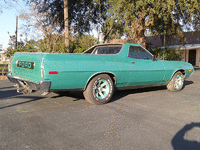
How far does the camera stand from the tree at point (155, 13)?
12344mm

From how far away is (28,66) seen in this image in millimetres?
4871

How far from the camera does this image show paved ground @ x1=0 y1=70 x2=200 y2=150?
3039 mm

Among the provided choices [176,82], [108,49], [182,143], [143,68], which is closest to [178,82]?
[176,82]

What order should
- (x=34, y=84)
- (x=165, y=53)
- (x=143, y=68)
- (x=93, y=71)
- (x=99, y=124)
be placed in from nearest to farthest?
(x=99, y=124)
(x=34, y=84)
(x=93, y=71)
(x=143, y=68)
(x=165, y=53)

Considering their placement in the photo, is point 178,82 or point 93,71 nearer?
point 93,71

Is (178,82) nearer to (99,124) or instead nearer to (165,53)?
(99,124)

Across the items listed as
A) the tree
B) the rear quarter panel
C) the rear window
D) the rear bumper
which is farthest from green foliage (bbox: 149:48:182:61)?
the rear bumper

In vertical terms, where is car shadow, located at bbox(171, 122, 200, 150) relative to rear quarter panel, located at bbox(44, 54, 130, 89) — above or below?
below

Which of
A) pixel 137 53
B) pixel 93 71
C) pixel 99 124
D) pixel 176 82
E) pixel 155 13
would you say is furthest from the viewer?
pixel 155 13

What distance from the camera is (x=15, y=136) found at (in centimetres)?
328

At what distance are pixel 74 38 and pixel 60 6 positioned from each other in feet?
10.1

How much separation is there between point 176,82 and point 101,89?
3.31 metres

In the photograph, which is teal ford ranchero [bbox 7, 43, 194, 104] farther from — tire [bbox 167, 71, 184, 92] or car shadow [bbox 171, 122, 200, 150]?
car shadow [bbox 171, 122, 200, 150]

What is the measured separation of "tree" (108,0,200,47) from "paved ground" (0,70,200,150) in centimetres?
814
